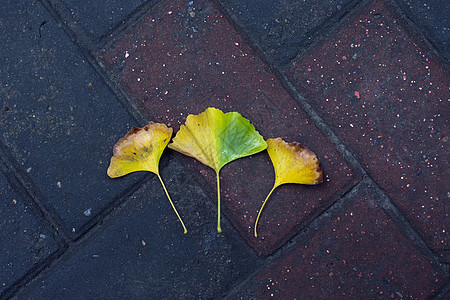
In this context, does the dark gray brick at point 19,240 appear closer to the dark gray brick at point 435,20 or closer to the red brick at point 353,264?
the red brick at point 353,264

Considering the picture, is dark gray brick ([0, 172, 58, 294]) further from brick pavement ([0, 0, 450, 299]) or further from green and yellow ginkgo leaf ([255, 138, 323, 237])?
green and yellow ginkgo leaf ([255, 138, 323, 237])

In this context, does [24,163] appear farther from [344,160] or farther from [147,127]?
[344,160]

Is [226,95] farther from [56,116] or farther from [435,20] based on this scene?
[435,20]

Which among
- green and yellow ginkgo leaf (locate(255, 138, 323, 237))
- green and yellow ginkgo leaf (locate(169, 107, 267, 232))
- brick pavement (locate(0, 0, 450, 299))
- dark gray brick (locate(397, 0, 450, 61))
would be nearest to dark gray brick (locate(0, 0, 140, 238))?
brick pavement (locate(0, 0, 450, 299))

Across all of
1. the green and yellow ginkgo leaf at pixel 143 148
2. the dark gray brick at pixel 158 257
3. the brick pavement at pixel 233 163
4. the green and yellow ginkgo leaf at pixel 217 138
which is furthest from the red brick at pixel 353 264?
the green and yellow ginkgo leaf at pixel 143 148

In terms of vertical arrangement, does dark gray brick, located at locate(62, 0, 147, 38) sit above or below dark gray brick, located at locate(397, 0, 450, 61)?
above

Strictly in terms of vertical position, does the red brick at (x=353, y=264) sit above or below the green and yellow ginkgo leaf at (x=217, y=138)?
below

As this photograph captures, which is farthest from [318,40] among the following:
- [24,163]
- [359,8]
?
[24,163]
